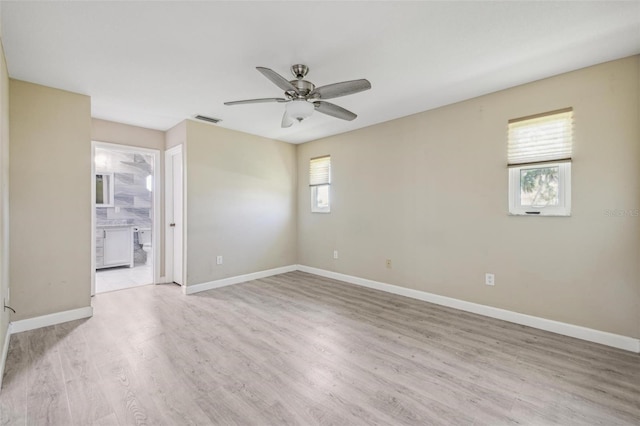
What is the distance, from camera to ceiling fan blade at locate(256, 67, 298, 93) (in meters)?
2.00

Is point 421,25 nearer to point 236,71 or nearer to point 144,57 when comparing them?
point 236,71

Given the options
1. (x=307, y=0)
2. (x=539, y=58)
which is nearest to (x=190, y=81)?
(x=307, y=0)

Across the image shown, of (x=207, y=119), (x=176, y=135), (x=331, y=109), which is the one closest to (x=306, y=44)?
(x=331, y=109)

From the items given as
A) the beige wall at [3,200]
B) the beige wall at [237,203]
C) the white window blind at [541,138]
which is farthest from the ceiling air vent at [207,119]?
the white window blind at [541,138]

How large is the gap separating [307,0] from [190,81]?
1.63 m

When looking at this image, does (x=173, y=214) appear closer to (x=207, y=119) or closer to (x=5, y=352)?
(x=207, y=119)

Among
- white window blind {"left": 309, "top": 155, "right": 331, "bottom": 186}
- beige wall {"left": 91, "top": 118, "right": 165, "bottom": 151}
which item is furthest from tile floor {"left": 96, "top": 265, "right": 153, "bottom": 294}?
white window blind {"left": 309, "top": 155, "right": 331, "bottom": 186}

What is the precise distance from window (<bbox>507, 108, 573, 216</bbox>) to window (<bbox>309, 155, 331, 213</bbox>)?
275cm

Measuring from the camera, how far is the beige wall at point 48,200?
2.83 meters

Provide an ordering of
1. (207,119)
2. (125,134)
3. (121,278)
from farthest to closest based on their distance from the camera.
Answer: (121,278)
(125,134)
(207,119)

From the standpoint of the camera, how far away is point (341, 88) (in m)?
2.29

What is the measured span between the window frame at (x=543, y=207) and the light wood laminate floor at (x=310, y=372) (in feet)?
3.82

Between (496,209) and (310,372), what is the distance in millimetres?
2540

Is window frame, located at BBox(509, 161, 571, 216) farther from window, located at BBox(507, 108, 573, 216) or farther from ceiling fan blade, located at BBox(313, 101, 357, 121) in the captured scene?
ceiling fan blade, located at BBox(313, 101, 357, 121)
